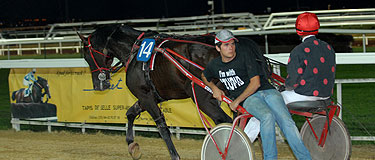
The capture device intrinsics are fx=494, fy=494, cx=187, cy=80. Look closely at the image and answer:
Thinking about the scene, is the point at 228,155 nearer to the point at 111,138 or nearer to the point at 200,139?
the point at 200,139

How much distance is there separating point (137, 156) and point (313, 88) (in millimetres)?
3300

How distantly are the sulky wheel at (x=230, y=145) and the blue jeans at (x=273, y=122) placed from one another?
16cm

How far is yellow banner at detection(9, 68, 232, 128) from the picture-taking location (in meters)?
8.62

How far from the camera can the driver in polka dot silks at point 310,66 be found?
4270 mm

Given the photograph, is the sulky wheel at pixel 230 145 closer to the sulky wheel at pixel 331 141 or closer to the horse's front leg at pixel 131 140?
the sulky wheel at pixel 331 141

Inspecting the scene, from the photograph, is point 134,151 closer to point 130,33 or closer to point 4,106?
point 130,33

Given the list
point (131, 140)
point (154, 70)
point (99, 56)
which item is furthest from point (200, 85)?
point (99, 56)

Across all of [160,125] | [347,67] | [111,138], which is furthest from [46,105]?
[347,67]

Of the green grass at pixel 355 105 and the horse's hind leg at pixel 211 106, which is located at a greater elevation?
the horse's hind leg at pixel 211 106

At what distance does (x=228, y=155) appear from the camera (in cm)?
457

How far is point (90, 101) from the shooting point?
9.54 m

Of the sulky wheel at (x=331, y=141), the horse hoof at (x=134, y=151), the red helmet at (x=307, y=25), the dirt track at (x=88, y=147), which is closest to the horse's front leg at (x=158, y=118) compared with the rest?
the horse hoof at (x=134, y=151)

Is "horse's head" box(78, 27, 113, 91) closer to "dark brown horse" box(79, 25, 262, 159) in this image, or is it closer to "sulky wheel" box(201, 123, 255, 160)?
"dark brown horse" box(79, 25, 262, 159)

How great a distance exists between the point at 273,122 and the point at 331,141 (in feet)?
2.64
